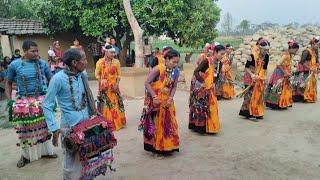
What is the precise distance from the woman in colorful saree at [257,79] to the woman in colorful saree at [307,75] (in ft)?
7.79

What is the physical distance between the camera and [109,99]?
694cm

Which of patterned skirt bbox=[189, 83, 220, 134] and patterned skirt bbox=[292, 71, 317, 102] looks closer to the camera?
patterned skirt bbox=[189, 83, 220, 134]

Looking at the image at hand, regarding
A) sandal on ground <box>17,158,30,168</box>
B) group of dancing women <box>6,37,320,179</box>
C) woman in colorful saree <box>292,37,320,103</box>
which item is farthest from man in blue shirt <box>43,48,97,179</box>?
woman in colorful saree <box>292,37,320,103</box>

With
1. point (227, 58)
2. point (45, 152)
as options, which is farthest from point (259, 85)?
point (45, 152)

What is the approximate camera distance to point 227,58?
10.5 m

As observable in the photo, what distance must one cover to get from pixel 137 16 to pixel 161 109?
11.3m

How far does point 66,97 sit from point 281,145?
394 centimetres

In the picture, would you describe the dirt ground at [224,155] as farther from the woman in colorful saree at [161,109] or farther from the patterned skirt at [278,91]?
the patterned skirt at [278,91]

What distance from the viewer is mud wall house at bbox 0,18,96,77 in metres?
17.0

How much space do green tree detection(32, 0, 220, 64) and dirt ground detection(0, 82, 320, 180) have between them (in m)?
9.06

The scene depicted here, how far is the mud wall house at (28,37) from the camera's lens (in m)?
17.0

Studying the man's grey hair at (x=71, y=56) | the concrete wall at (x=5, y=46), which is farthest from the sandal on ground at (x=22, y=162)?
the concrete wall at (x=5, y=46)

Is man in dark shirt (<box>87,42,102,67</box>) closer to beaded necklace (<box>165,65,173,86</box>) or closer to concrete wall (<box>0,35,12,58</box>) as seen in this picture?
concrete wall (<box>0,35,12,58</box>)

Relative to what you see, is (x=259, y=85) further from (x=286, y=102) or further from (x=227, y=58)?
(x=227, y=58)
